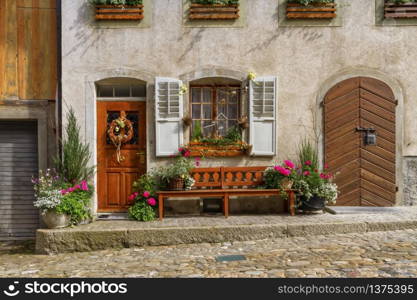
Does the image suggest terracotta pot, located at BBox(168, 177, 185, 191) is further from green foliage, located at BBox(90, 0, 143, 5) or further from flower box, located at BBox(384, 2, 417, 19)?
flower box, located at BBox(384, 2, 417, 19)

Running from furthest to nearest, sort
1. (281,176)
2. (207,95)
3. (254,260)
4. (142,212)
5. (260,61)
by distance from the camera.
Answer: (207,95), (260,61), (281,176), (142,212), (254,260)

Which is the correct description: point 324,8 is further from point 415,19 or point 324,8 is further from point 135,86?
point 135,86

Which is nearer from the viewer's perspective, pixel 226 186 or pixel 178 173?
pixel 178 173

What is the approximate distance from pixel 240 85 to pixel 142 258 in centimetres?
364

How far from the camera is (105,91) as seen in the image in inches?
260

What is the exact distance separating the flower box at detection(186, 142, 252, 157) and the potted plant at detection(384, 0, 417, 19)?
3.64 metres

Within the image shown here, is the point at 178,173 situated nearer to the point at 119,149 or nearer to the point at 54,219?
the point at 119,149

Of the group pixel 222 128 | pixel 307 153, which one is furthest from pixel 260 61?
Result: pixel 307 153

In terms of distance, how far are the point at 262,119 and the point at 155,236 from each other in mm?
2849

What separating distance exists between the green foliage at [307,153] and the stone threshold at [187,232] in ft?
3.98

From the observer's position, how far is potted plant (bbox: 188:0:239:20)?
6312 mm

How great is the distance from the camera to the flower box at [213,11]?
6316 mm

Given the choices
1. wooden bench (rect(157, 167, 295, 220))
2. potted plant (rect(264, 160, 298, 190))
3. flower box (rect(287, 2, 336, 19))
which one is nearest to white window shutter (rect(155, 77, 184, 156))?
wooden bench (rect(157, 167, 295, 220))

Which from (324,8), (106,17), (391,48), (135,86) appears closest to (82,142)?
(135,86)
